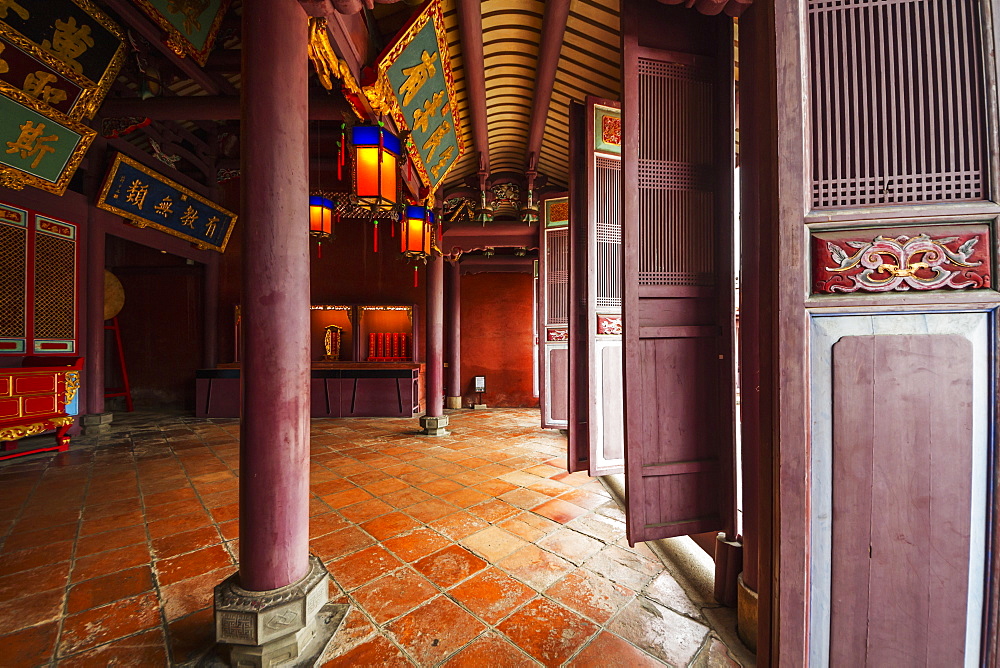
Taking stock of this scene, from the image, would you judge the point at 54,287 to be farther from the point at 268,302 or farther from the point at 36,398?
the point at 268,302

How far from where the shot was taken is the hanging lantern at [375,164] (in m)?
3.08

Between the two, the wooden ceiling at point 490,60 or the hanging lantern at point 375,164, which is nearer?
the hanging lantern at point 375,164

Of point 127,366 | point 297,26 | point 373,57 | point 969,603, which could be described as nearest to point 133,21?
point 373,57

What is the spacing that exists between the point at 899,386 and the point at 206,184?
1072 centimetres

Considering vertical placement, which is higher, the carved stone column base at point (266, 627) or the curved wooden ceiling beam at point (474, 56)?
the curved wooden ceiling beam at point (474, 56)

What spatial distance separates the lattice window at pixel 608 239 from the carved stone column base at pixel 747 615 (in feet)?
7.76

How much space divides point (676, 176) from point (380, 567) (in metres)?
2.92

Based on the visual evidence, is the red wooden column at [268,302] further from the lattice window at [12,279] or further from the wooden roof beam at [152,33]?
the lattice window at [12,279]

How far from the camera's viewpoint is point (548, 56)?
3.97 metres

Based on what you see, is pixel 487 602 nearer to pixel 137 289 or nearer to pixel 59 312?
pixel 59 312

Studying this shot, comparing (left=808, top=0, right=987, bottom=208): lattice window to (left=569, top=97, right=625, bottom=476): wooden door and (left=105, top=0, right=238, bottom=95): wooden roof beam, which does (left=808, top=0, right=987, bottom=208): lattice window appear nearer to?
(left=569, top=97, right=625, bottom=476): wooden door

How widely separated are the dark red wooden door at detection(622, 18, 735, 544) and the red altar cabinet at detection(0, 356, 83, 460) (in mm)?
6910

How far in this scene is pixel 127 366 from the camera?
8.75 m

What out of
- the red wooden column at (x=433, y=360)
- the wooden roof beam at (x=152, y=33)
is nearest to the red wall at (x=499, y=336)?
the red wooden column at (x=433, y=360)
